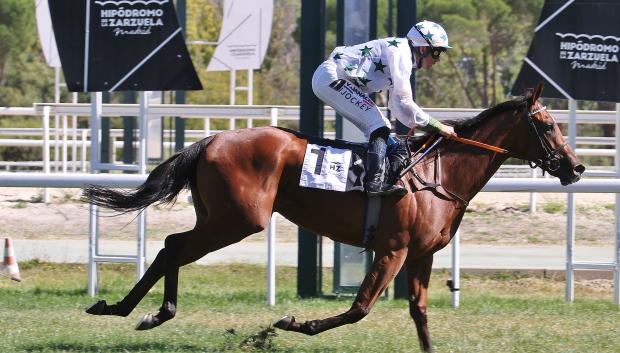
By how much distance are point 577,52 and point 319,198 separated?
366cm

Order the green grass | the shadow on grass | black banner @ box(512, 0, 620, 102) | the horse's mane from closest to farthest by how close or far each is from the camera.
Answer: the shadow on grass
the green grass
the horse's mane
black banner @ box(512, 0, 620, 102)

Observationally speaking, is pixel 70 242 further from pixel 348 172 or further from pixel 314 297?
pixel 348 172

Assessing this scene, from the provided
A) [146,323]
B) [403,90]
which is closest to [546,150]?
Answer: [403,90]

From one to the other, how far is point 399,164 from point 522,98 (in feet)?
3.36

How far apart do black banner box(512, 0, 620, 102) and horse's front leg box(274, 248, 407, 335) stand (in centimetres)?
314

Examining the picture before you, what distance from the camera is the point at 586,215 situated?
1501cm

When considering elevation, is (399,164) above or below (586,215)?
above

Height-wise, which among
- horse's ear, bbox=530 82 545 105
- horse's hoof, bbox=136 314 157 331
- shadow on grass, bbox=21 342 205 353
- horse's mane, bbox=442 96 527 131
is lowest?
shadow on grass, bbox=21 342 205 353

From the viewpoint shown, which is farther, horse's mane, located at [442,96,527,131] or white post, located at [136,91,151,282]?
white post, located at [136,91,151,282]

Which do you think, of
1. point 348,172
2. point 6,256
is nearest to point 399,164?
point 348,172

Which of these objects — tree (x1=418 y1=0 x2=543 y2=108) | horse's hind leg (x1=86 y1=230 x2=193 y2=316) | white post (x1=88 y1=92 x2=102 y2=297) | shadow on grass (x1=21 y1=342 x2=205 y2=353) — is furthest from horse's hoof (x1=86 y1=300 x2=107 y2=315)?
tree (x1=418 y1=0 x2=543 y2=108)

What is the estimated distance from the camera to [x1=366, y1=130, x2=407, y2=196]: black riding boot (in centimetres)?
711

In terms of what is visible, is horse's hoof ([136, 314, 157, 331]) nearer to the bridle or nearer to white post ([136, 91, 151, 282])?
white post ([136, 91, 151, 282])

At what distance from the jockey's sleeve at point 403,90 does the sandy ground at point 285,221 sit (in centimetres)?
645
